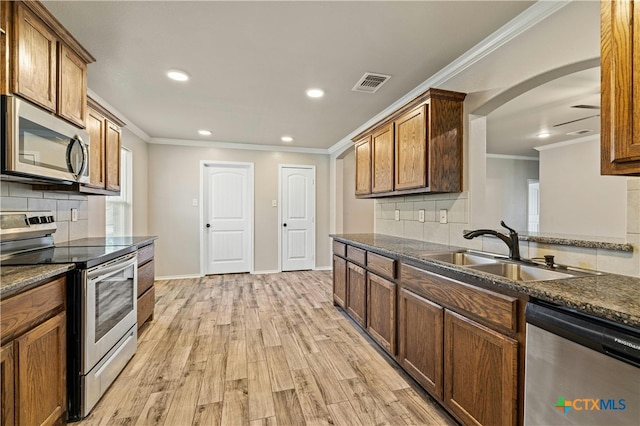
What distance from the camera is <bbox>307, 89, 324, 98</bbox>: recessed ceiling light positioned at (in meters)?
→ 2.94

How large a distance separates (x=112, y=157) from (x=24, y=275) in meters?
2.02

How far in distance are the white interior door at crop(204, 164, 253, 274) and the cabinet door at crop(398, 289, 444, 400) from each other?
382 centimetres

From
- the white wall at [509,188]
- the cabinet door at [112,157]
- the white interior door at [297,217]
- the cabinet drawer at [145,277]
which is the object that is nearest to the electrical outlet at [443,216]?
the cabinet drawer at [145,277]

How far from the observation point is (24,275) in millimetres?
1346

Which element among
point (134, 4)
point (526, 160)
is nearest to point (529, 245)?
point (134, 4)

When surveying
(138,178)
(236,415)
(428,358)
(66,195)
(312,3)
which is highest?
(312,3)

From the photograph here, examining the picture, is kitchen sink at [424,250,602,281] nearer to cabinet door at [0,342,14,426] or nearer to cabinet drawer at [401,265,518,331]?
cabinet drawer at [401,265,518,331]

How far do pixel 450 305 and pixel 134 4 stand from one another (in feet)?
8.31

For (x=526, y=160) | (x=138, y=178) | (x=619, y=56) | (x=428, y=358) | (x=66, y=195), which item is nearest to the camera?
(x=619, y=56)

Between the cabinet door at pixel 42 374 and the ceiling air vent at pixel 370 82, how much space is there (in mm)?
2745

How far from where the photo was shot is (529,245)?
72.7 inches

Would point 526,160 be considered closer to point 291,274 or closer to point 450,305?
point 291,274

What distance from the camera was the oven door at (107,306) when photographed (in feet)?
5.56

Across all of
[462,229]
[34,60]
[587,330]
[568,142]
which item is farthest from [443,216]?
[568,142]
